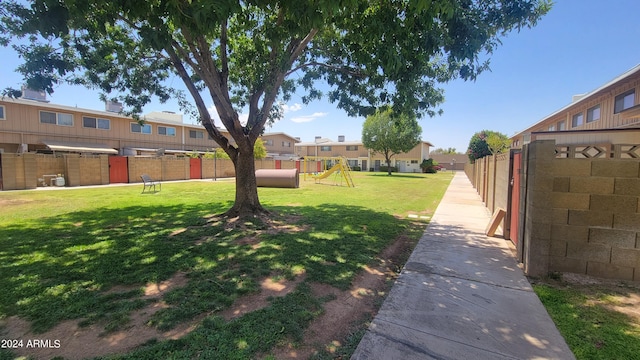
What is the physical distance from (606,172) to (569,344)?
9.16 ft

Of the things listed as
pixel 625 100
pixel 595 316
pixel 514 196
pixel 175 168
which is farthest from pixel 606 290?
pixel 175 168

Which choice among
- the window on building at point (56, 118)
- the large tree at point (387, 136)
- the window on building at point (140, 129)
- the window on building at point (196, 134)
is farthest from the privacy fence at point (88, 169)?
the large tree at point (387, 136)

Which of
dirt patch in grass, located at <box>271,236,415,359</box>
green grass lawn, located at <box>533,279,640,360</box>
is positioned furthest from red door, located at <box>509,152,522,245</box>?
dirt patch in grass, located at <box>271,236,415,359</box>

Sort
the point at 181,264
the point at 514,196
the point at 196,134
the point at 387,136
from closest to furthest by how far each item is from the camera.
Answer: the point at 181,264, the point at 514,196, the point at 196,134, the point at 387,136

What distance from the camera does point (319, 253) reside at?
529 cm

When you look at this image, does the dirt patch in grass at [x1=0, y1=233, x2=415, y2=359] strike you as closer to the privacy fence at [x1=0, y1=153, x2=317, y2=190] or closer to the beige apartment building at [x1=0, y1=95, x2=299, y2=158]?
the beige apartment building at [x1=0, y1=95, x2=299, y2=158]

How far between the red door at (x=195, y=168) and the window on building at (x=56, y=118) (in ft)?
32.8

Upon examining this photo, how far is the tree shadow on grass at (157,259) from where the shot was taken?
3316mm

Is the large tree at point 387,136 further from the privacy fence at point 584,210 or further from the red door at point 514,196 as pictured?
the privacy fence at point 584,210

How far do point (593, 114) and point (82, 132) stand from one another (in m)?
35.0

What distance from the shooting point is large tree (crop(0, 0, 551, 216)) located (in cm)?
412

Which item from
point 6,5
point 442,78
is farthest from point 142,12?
point 442,78

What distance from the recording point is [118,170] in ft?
65.7

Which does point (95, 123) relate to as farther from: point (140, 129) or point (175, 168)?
point (175, 168)
